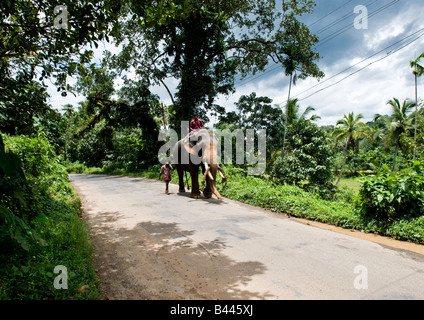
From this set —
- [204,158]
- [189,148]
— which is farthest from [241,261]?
[189,148]

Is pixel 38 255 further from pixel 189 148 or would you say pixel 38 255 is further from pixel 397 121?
pixel 397 121

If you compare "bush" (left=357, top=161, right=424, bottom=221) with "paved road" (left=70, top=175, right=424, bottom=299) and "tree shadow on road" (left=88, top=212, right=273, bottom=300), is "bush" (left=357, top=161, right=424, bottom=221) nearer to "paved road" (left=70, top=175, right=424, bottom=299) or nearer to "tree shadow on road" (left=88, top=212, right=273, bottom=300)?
"paved road" (left=70, top=175, right=424, bottom=299)

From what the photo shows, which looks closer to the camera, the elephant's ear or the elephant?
the elephant

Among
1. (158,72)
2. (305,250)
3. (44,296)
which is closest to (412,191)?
(305,250)

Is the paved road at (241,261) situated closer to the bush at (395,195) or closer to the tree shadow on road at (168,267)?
the tree shadow on road at (168,267)

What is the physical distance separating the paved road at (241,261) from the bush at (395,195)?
109cm

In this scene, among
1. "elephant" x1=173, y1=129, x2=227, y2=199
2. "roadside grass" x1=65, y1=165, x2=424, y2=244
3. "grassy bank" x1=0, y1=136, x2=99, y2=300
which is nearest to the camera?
"grassy bank" x1=0, y1=136, x2=99, y2=300

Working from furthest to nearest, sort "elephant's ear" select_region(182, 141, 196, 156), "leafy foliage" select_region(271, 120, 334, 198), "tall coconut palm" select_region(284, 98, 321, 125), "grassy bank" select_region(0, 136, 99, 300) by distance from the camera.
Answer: "tall coconut palm" select_region(284, 98, 321, 125) → "leafy foliage" select_region(271, 120, 334, 198) → "elephant's ear" select_region(182, 141, 196, 156) → "grassy bank" select_region(0, 136, 99, 300)

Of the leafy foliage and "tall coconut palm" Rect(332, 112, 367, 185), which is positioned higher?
"tall coconut palm" Rect(332, 112, 367, 185)

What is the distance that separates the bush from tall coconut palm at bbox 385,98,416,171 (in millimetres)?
25983

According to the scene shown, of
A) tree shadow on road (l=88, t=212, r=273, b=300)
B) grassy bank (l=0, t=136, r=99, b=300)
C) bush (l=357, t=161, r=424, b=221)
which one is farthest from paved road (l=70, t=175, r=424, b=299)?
bush (l=357, t=161, r=424, b=221)

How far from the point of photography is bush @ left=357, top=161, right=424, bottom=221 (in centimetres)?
580

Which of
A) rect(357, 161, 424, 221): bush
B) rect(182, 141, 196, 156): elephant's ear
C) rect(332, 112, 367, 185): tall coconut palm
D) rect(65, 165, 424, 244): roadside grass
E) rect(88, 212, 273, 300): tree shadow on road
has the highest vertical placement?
rect(332, 112, 367, 185): tall coconut palm

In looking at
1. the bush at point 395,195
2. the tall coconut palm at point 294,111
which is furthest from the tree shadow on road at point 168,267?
the tall coconut palm at point 294,111
